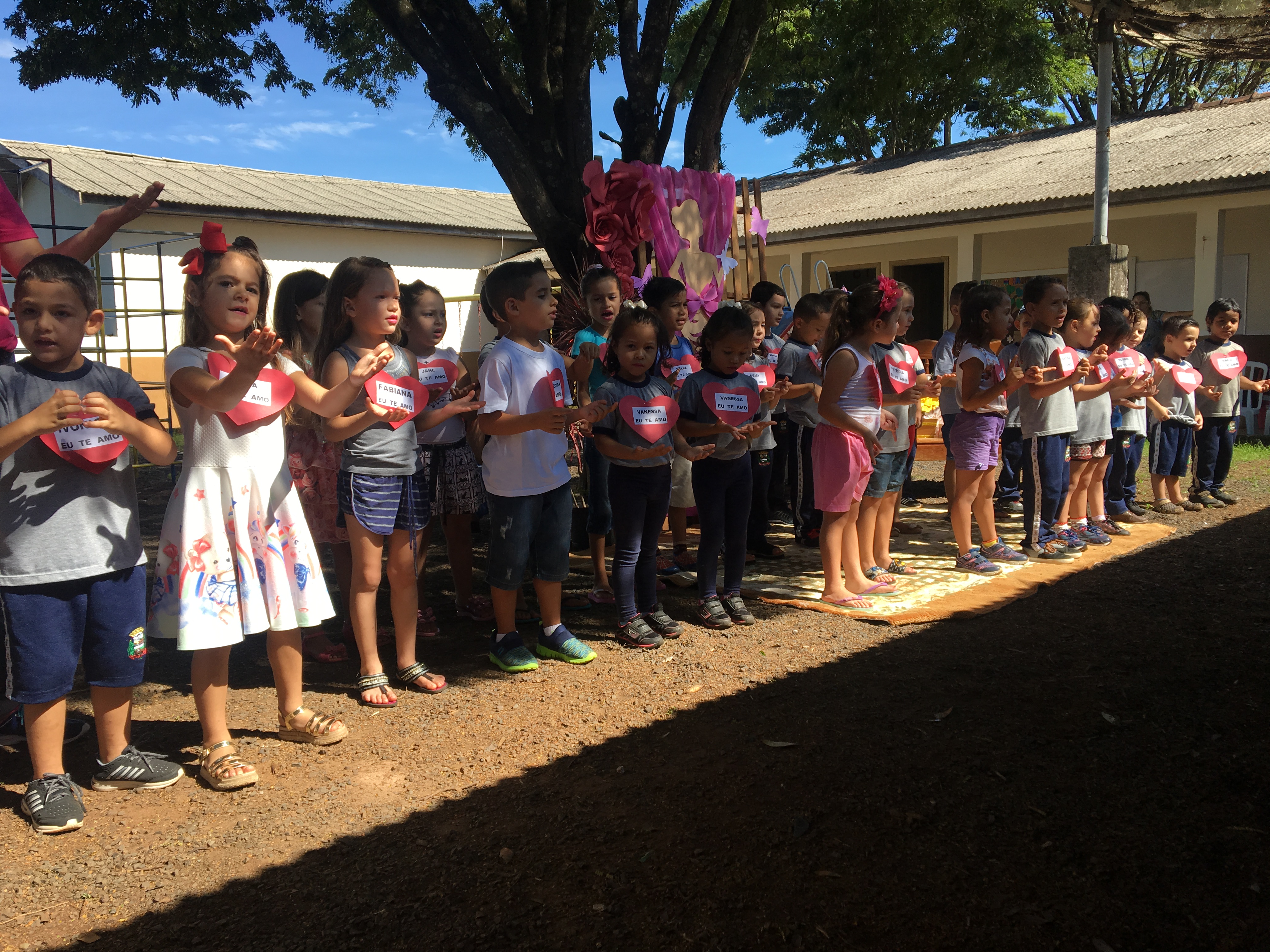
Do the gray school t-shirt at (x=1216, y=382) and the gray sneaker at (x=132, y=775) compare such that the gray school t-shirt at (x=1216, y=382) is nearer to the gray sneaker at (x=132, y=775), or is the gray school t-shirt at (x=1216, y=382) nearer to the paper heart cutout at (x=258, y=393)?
the paper heart cutout at (x=258, y=393)

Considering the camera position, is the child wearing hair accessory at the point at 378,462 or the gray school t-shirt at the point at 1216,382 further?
the gray school t-shirt at the point at 1216,382

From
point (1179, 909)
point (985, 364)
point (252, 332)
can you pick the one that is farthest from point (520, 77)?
point (1179, 909)

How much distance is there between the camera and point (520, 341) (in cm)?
395

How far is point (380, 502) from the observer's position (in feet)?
11.9

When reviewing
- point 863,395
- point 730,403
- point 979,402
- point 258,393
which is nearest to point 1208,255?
point 979,402

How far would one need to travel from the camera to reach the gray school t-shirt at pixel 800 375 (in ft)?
18.8

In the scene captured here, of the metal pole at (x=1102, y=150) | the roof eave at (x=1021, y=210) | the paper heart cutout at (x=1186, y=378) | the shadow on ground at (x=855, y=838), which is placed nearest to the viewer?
the shadow on ground at (x=855, y=838)

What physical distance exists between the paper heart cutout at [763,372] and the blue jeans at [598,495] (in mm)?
947

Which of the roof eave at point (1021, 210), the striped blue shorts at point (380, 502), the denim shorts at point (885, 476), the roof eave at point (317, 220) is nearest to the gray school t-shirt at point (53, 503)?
the striped blue shorts at point (380, 502)

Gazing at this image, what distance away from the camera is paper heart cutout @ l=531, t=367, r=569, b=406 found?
390cm

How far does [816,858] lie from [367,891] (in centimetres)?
113

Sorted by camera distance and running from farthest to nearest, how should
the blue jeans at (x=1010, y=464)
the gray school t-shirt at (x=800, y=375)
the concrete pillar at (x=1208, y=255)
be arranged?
1. the concrete pillar at (x=1208, y=255)
2. the blue jeans at (x=1010, y=464)
3. the gray school t-shirt at (x=800, y=375)

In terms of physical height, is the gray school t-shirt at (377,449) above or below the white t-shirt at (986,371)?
below

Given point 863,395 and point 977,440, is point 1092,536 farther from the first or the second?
point 863,395
